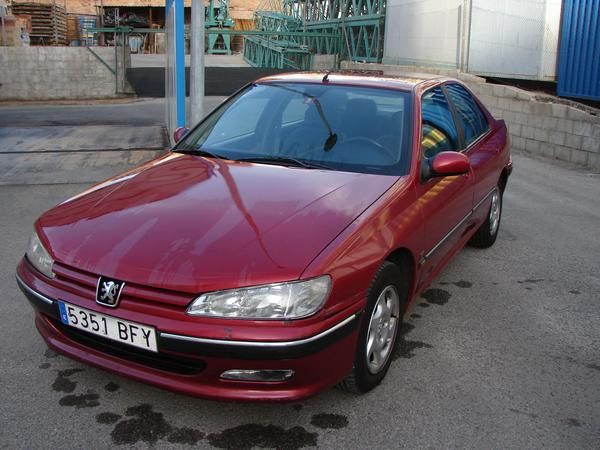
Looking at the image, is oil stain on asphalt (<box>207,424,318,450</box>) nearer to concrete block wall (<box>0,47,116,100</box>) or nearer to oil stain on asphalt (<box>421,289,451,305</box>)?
oil stain on asphalt (<box>421,289,451,305</box>)

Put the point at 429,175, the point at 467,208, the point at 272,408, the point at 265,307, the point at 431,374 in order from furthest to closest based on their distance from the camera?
1. the point at 467,208
2. the point at 429,175
3. the point at 431,374
4. the point at 272,408
5. the point at 265,307

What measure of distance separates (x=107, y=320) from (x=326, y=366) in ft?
2.98

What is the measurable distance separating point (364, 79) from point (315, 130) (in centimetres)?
62

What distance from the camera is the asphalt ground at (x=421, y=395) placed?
270 cm

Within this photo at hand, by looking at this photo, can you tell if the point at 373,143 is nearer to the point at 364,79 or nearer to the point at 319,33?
the point at 364,79

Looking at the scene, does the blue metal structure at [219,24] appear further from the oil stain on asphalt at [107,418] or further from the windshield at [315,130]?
the oil stain on asphalt at [107,418]

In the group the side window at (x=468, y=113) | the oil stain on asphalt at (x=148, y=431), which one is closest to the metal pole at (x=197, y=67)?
the side window at (x=468, y=113)

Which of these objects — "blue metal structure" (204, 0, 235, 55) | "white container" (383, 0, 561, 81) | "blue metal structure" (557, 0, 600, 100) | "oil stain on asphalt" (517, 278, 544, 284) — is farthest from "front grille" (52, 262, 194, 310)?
"blue metal structure" (204, 0, 235, 55)

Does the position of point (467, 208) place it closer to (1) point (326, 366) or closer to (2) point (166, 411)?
(1) point (326, 366)

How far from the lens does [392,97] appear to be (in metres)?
3.89

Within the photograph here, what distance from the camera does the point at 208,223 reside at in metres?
2.82

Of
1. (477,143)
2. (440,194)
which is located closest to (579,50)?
(477,143)

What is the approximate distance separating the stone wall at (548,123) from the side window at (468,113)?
11.9 ft

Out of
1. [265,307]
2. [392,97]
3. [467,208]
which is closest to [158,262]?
[265,307]
